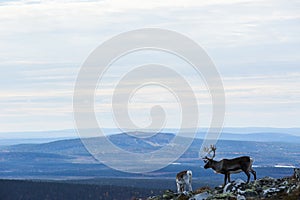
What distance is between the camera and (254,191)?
43594mm

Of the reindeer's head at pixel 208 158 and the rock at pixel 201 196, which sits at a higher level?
the reindeer's head at pixel 208 158

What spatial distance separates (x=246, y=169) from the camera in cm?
4869

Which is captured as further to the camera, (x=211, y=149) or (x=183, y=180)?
(x=211, y=149)

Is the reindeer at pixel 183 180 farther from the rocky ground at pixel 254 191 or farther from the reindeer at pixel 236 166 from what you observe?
the rocky ground at pixel 254 191

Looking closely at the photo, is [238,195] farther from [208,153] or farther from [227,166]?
[208,153]

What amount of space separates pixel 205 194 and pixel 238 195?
287 cm

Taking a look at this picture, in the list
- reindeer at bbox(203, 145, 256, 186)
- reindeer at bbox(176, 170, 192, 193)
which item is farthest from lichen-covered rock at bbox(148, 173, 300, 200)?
reindeer at bbox(176, 170, 192, 193)

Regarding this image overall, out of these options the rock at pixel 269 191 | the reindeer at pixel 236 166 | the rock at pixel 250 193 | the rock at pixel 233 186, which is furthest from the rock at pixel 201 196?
→ the rock at pixel 269 191

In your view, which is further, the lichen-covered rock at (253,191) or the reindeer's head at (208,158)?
the reindeer's head at (208,158)

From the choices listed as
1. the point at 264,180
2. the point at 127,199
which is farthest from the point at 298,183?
the point at 127,199

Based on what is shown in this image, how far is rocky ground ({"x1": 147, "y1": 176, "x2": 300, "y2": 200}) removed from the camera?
41.7 meters

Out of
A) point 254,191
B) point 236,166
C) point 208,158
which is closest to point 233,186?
point 254,191

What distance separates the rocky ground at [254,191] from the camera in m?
41.7

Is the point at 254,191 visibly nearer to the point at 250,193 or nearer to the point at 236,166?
the point at 250,193
